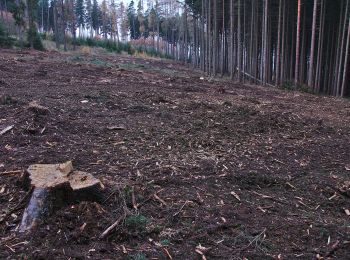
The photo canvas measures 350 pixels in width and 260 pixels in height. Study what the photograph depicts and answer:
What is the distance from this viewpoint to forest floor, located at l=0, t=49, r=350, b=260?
10.4 feet

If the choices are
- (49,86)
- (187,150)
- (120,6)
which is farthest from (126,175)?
(120,6)

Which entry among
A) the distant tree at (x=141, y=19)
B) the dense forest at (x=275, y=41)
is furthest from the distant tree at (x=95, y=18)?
the dense forest at (x=275, y=41)

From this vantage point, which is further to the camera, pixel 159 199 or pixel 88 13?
pixel 88 13

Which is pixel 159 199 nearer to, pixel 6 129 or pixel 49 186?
pixel 49 186

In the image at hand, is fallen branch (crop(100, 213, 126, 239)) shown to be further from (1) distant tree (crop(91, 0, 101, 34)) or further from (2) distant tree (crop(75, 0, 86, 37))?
(2) distant tree (crop(75, 0, 86, 37))

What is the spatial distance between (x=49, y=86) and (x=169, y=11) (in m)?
72.8

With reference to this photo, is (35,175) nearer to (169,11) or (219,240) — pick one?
(219,240)

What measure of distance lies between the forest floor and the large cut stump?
0.11 meters

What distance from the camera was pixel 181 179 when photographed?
4523mm

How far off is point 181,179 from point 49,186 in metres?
1.57

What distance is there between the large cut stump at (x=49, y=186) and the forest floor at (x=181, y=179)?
4.3 inches

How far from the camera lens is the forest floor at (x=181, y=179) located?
3.17m

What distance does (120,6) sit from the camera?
312 feet

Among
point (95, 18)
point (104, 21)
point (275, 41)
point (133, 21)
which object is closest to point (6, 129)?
point (275, 41)
